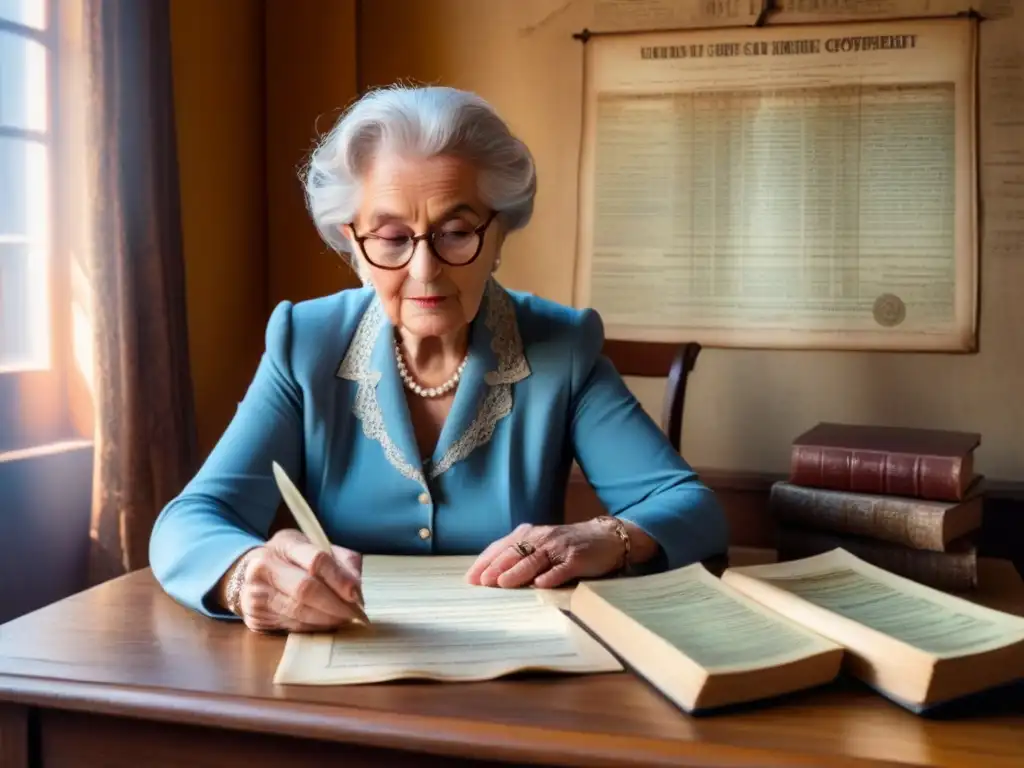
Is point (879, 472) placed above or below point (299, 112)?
below

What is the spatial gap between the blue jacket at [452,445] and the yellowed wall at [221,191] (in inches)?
48.8

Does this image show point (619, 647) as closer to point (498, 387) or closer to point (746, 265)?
point (498, 387)

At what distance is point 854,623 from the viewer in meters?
0.85

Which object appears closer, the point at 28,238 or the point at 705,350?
the point at 28,238

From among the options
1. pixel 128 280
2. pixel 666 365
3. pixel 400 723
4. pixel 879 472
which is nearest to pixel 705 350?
pixel 666 365

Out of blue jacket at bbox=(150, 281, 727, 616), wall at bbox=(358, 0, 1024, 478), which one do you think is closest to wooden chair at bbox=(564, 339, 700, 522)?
wall at bbox=(358, 0, 1024, 478)

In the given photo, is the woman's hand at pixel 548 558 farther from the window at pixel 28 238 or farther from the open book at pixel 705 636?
the window at pixel 28 238

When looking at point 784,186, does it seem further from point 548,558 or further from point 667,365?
point 548,558

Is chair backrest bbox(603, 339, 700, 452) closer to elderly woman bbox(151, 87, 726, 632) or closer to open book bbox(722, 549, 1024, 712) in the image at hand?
elderly woman bbox(151, 87, 726, 632)

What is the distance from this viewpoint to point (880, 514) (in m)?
1.33

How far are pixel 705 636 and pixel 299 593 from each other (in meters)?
0.38

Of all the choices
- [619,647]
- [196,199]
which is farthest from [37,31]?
[619,647]

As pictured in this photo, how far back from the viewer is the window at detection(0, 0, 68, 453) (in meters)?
2.11

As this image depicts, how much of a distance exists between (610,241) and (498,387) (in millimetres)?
1385
